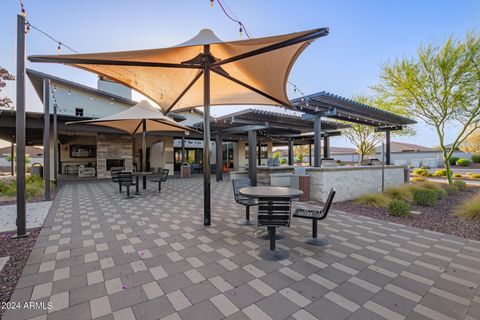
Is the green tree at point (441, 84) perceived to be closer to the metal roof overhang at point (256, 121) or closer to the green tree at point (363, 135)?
the metal roof overhang at point (256, 121)

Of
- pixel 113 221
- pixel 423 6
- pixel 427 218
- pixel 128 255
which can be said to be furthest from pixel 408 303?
pixel 423 6

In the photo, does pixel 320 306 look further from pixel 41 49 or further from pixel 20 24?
pixel 41 49

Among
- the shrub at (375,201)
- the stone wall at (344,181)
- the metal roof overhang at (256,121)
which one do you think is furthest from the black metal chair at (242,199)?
the metal roof overhang at (256,121)

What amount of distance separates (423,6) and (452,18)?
217cm

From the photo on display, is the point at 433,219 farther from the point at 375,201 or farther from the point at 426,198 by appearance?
the point at 426,198

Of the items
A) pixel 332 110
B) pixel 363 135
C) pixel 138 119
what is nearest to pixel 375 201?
pixel 332 110

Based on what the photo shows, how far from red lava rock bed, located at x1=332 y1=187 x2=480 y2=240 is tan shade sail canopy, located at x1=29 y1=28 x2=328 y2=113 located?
356 cm

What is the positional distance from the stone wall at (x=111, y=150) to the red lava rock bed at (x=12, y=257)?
11.2m

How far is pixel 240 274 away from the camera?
2.44m

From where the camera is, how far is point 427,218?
4.98 metres

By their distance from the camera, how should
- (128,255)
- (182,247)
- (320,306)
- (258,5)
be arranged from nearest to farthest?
(320,306) < (128,255) < (182,247) < (258,5)

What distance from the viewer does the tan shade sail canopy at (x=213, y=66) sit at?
9.45ft

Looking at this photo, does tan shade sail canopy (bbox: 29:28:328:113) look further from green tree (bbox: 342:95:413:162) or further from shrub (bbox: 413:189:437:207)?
green tree (bbox: 342:95:413:162)

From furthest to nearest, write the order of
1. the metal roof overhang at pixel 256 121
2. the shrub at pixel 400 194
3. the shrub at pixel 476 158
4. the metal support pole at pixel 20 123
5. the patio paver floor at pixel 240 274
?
the shrub at pixel 476 158 → the metal roof overhang at pixel 256 121 → the shrub at pixel 400 194 → the metal support pole at pixel 20 123 → the patio paver floor at pixel 240 274
